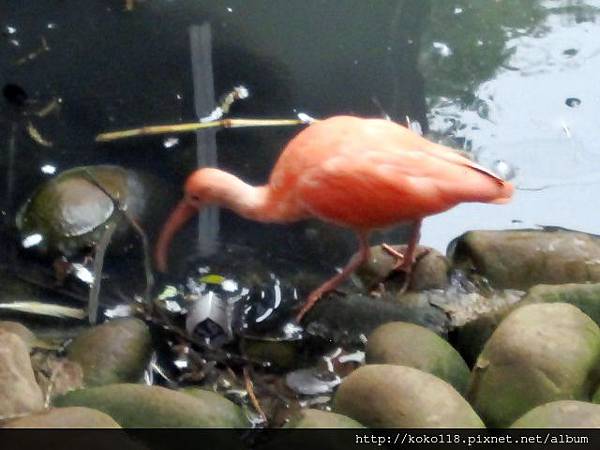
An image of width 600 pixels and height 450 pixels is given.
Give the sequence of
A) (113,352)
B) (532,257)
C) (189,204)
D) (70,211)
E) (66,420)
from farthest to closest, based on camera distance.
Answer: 1. (189,204)
2. (70,211)
3. (532,257)
4. (113,352)
5. (66,420)

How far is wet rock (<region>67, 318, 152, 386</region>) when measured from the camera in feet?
6.34

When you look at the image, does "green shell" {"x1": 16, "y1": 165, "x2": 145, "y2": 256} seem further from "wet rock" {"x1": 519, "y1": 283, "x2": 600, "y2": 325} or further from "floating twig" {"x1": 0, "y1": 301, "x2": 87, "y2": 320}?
"wet rock" {"x1": 519, "y1": 283, "x2": 600, "y2": 325}

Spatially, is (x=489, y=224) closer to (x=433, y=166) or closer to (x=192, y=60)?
(x=433, y=166)

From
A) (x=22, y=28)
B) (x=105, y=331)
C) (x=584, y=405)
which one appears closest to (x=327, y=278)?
(x=105, y=331)

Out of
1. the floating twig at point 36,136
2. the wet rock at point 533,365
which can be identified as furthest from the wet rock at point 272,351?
the floating twig at point 36,136

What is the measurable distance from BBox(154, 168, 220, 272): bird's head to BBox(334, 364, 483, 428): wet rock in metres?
1.03

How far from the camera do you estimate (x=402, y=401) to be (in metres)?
1.60

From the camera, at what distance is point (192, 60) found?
3.36 meters

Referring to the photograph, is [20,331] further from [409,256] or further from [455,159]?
[455,159]

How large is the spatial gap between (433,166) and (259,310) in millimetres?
618

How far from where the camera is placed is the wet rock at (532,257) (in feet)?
7.45

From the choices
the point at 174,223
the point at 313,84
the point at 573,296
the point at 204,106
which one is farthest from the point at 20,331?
the point at 313,84

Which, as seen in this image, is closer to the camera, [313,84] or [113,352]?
[113,352]

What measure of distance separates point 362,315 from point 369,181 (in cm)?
35
